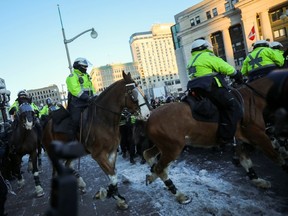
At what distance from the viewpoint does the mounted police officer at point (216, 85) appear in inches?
219

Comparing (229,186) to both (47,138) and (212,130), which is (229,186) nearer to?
(212,130)

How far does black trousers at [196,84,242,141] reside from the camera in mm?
5555

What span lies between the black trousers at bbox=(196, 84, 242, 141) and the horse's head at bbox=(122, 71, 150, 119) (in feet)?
4.04

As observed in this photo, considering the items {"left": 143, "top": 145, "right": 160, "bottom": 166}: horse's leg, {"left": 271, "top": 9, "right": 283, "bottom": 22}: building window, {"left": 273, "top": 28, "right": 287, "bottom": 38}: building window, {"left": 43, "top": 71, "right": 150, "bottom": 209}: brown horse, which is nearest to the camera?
{"left": 43, "top": 71, "right": 150, "bottom": 209}: brown horse

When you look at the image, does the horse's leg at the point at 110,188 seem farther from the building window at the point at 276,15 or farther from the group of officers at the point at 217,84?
the building window at the point at 276,15

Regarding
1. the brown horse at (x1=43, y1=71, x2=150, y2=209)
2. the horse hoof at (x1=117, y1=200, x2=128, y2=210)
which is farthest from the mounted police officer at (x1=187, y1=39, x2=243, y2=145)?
the horse hoof at (x1=117, y1=200, x2=128, y2=210)

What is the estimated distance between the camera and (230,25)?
198 ft

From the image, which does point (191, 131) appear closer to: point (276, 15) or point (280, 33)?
point (280, 33)

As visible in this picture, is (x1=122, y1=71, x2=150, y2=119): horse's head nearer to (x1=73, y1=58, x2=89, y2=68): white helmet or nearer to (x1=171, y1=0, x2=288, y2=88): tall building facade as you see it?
(x1=73, y1=58, x2=89, y2=68): white helmet

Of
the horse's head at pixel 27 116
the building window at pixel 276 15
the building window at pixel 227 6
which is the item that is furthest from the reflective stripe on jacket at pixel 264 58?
the building window at pixel 227 6

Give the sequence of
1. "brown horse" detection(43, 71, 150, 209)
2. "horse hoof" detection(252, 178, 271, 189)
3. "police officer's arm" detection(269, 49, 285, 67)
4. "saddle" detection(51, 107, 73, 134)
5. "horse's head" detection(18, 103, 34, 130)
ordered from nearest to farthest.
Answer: "horse hoof" detection(252, 178, 271, 189), "brown horse" detection(43, 71, 150, 209), "saddle" detection(51, 107, 73, 134), "police officer's arm" detection(269, 49, 285, 67), "horse's head" detection(18, 103, 34, 130)

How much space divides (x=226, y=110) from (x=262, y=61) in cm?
270

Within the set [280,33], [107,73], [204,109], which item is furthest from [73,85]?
[107,73]

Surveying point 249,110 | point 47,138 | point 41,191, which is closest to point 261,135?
point 249,110
